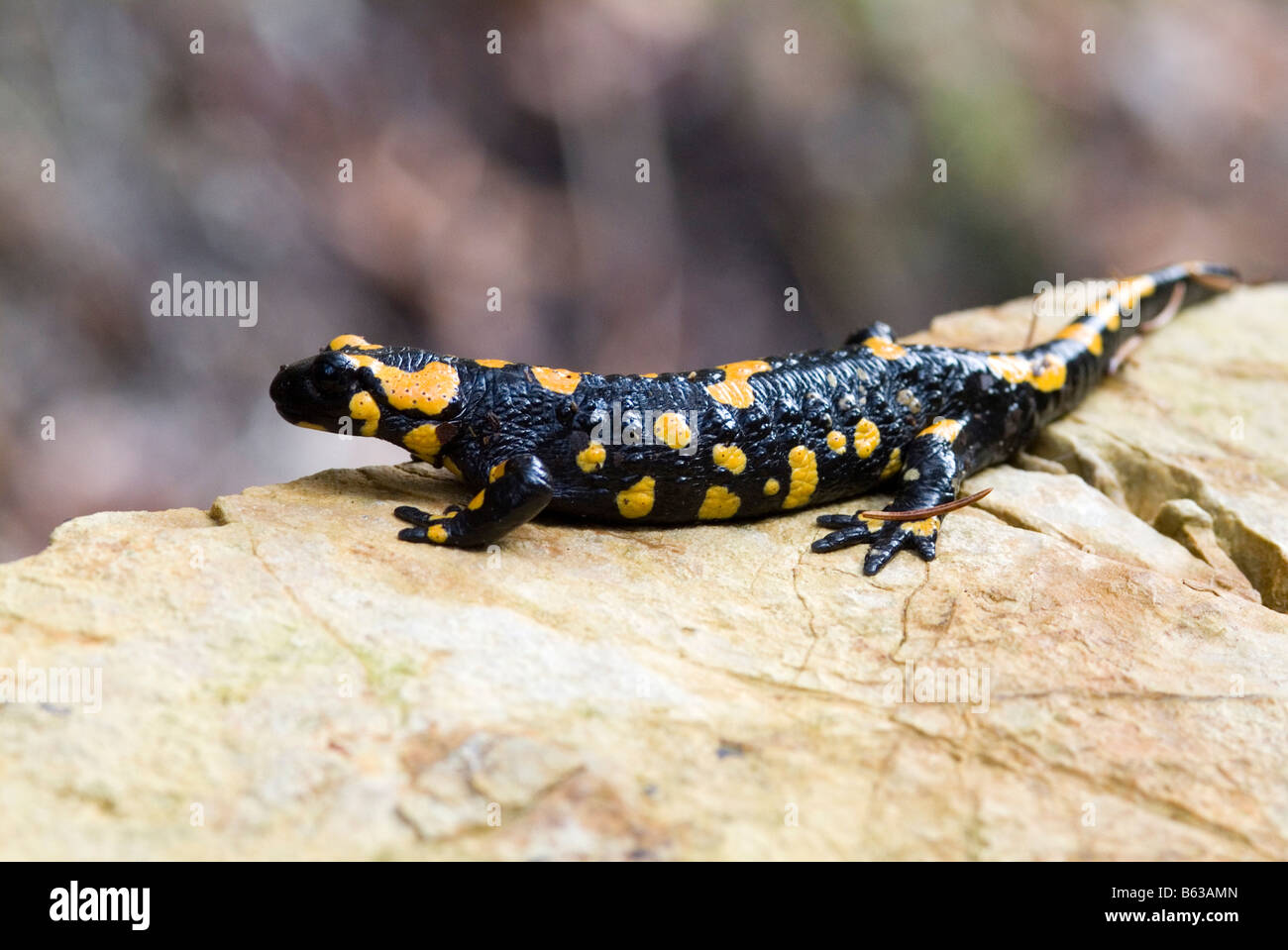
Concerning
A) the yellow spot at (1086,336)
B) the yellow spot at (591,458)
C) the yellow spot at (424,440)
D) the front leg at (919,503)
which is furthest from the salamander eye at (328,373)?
the yellow spot at (1086,336)

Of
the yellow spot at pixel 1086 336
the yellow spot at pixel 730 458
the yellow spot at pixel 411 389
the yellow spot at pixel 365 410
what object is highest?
the yellow spot at pixel 1086 336

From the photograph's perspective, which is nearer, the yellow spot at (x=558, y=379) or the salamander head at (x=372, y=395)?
the salamander head at (x=372, y=395)

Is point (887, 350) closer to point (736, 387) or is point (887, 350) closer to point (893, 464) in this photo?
point (893, 464)

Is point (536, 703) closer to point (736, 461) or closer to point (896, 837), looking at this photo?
point (896, 837)

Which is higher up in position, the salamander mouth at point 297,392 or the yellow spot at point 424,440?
the salamander mouth at point 297,392

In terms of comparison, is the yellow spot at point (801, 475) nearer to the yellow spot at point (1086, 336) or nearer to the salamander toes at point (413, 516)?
the salamander toes at point (413, 516)

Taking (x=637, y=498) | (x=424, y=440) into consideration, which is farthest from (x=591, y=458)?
(x=424, y=440)
